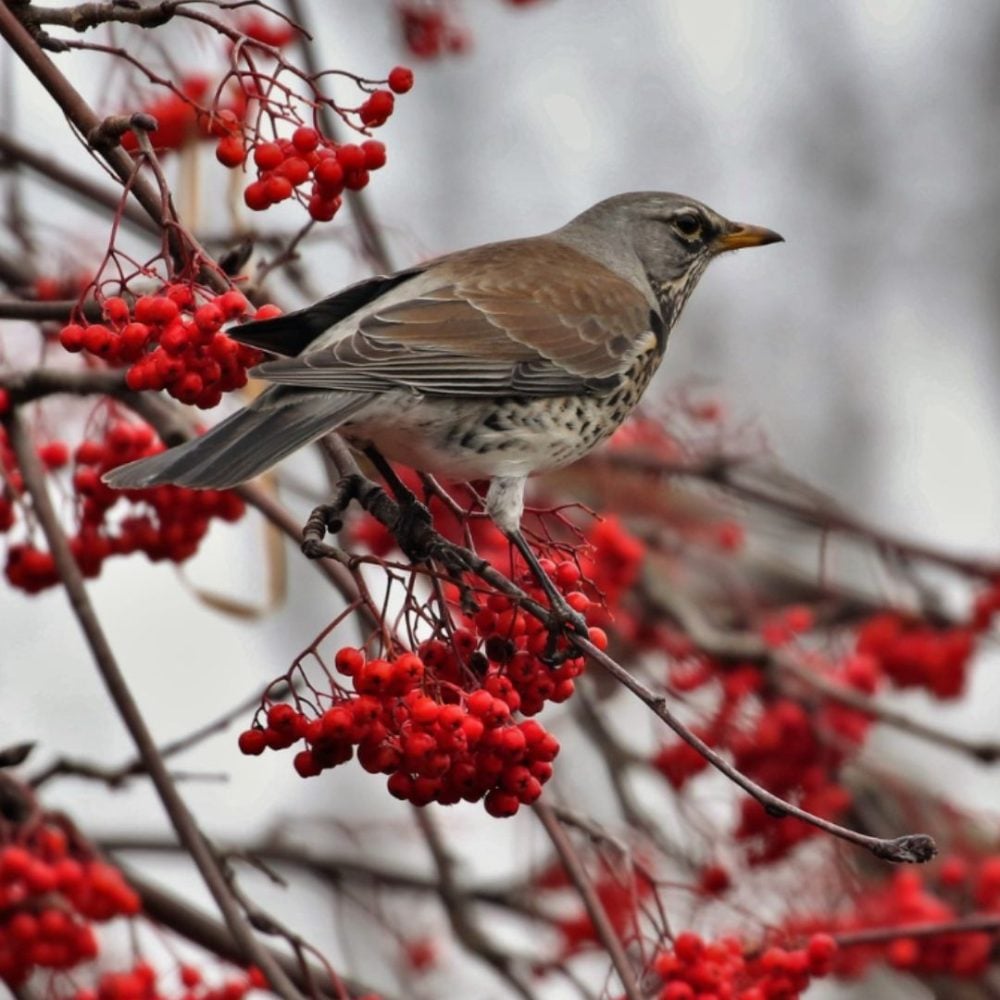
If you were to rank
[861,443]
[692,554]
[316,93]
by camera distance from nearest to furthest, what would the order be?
[316,93] < [692,554] < [861,443]

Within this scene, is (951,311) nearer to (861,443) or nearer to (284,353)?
(861,443)

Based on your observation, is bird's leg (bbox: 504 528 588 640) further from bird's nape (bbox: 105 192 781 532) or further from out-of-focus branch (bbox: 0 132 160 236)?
out-of-focus branch (bbox: 0 132 160 236)

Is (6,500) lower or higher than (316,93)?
lower

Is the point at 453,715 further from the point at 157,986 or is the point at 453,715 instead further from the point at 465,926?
the point at 465,926

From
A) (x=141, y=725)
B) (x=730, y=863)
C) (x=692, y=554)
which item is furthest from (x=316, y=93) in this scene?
(x=692, y=554)

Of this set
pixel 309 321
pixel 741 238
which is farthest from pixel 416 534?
pixel 741 238

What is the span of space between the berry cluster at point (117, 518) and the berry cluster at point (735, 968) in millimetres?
1091

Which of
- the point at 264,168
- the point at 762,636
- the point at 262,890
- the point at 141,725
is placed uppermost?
the point at 264,168

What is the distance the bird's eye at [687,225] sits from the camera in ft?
12.6

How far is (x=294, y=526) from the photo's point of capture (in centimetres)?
257

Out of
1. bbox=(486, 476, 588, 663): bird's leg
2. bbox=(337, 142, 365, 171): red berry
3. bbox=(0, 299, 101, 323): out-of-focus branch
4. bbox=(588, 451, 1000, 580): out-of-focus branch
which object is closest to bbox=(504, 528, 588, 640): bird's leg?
bbox=(486, 476, 588, 663): bird's leg

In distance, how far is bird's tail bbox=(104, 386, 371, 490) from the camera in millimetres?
2234

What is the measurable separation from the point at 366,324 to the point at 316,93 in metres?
0.74

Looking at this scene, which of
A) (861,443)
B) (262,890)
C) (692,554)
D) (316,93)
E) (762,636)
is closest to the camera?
(316,93)
